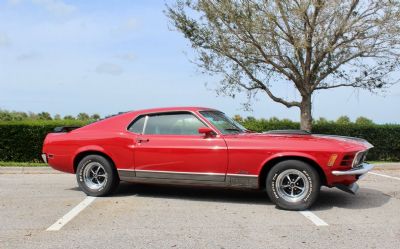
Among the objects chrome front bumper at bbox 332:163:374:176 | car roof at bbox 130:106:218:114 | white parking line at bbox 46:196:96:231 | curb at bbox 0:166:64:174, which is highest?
car roof at bbox 130:106:218:114

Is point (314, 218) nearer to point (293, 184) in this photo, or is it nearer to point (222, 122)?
point (293, 184)

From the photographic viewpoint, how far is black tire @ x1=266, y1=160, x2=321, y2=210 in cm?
687

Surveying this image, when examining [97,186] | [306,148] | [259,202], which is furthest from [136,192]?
[306,148]

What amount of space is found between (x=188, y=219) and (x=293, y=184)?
163 centimetres

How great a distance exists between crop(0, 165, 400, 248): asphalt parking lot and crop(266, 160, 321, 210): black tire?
20 cm

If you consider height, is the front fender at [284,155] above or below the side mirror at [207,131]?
below

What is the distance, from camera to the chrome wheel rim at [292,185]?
22.7 ft

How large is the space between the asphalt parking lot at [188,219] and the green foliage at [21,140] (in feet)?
15.5

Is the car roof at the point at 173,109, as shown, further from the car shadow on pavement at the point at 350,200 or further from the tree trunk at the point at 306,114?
the tree trunk at the point at 306,114

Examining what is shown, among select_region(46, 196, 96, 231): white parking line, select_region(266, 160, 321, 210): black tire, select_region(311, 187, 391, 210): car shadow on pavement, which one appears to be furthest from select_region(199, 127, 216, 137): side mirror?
select_region(46, 196, 96, 231): white parking line

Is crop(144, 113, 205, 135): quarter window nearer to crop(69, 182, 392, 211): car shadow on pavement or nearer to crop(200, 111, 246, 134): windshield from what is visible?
crop(200, 111, 246, 134): windshield

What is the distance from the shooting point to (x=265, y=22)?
13.5m

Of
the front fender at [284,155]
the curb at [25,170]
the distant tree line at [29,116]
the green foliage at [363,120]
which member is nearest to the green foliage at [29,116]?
the distant tree line at [29,116]

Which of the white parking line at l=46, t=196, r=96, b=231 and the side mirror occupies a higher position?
the side mirror
